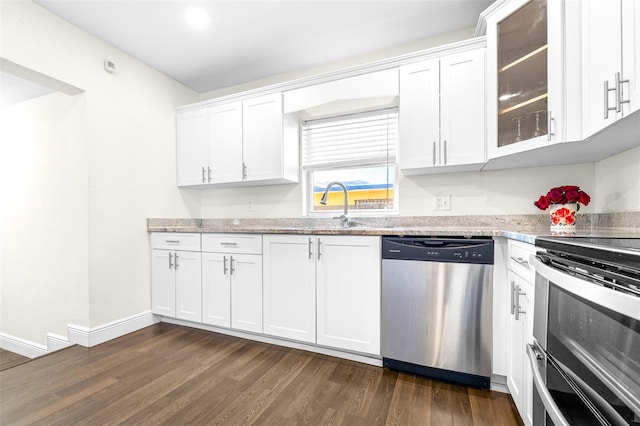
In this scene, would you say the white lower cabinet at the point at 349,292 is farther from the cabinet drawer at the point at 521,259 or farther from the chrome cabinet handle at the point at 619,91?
the chrome cabinet handle at the point at 619,91

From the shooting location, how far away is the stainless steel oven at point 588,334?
60 cm

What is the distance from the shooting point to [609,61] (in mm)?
1152

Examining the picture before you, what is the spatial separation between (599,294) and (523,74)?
160 cm

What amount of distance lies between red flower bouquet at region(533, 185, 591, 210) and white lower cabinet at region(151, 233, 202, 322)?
8.90ft

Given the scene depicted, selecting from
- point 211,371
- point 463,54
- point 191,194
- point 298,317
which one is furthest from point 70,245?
point 463,54

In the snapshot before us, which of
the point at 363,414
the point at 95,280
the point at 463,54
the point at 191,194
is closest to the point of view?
the point at 363,414

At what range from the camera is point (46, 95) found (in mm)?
2699

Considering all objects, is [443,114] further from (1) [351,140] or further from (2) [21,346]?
(2) [21,346]

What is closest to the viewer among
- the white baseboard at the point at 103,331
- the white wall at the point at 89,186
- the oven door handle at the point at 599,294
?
the oven door handle at the point at 599,294

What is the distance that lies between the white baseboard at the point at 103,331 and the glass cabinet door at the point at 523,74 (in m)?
A: 3.39

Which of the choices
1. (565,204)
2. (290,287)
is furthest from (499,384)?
(290,287)

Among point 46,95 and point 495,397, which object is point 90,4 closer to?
point 46,95

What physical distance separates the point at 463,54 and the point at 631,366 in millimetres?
2097

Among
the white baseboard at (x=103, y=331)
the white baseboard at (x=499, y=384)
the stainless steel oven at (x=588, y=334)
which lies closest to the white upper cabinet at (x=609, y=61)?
the stainless steel oven at (x=588, y=334)
